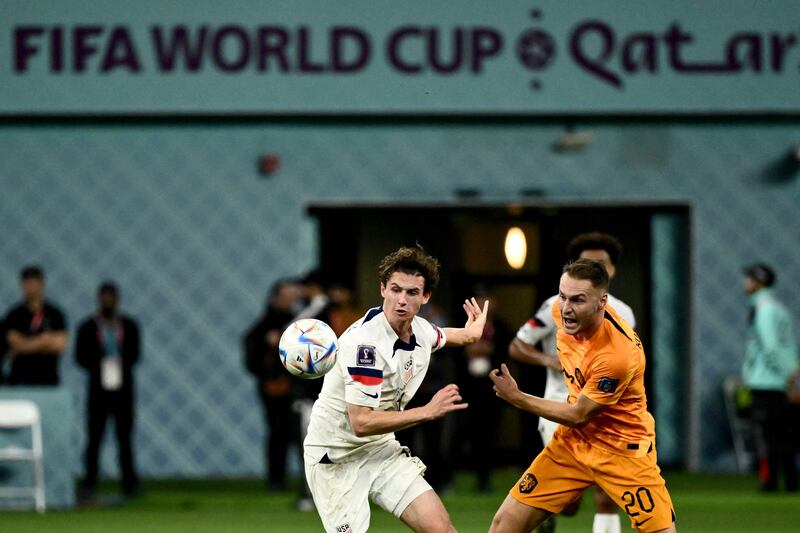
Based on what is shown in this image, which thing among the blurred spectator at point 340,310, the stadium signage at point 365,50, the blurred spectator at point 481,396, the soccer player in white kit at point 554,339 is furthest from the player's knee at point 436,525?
the stadium signage at point 365,50

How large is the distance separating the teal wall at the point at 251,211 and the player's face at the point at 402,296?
9.56 meters

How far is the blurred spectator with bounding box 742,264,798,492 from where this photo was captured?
13.9 metres

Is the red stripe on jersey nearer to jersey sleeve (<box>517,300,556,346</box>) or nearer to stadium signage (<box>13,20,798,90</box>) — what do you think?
jersey sleeve (<box>517,300,556,346</box>)

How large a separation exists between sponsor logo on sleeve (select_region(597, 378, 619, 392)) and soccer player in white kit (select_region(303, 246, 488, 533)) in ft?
2.53

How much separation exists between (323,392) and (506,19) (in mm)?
10102

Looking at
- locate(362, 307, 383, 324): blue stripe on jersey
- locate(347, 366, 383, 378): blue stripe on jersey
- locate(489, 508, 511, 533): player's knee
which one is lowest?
locate(489, 508, 511, 533): player's knee

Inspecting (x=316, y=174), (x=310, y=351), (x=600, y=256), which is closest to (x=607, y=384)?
(x=310, y=351)

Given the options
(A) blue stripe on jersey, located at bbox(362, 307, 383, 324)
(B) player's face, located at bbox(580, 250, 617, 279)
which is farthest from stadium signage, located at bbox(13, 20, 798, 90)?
(A) blue stripe on jersey, located at bbox(362, 307, 383, 324)

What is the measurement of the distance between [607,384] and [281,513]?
19.0 feet

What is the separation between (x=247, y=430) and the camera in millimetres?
16344

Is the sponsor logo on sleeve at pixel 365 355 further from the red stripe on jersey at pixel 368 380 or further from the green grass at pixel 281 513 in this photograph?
the green grass at pixel 281 513

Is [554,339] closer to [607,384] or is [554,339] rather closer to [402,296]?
[607,384]

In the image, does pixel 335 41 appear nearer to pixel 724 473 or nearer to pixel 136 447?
pixel 136 447

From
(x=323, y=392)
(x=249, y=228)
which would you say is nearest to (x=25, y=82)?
(x=249, y=228)
